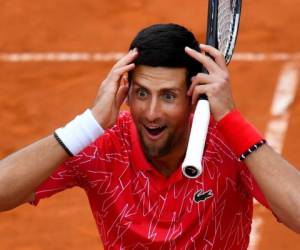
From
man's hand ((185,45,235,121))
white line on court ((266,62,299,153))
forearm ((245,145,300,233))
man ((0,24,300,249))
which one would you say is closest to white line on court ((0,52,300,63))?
white line on court ((266,62,299,153))

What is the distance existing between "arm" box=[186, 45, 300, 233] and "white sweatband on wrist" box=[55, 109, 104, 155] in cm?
54

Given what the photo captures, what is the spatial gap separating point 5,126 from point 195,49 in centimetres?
478

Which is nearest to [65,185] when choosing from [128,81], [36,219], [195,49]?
[128,81]

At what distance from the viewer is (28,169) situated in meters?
4.99

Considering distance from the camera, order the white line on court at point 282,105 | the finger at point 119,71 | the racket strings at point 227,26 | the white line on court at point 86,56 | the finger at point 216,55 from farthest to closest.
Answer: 1. the white line on court at point 86,56
2. the white line on court at point 282,105
3. the racket strings at point 227,26
4. the finger at point 119,71
5. the finger at point 216,55

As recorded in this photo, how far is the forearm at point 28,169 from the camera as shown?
4.98 metres

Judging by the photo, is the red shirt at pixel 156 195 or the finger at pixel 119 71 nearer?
the finger at pixel 119 71

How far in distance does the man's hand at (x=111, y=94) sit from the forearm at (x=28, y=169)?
265mm

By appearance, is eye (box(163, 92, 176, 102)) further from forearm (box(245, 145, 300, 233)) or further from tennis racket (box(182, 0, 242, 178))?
forearm (box(245, 145, 300, 233))

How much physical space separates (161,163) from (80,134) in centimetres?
52

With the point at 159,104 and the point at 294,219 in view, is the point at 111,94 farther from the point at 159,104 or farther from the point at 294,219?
the point at 294,219

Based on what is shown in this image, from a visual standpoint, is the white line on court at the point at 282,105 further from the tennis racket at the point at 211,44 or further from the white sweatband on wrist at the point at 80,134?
the white sweatband on wrist at the point at 80,134

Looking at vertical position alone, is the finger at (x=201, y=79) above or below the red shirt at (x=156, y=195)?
above

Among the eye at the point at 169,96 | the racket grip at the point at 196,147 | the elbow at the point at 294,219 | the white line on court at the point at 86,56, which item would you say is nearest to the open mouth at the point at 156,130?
the eye at the point at 169,96
